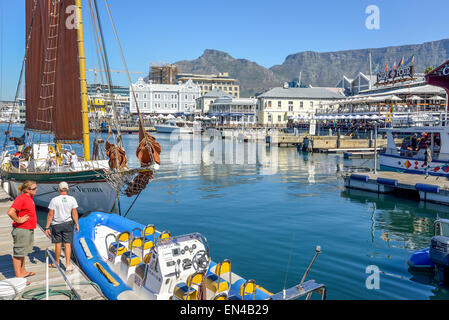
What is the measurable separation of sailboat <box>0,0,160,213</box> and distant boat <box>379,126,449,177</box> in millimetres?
23170

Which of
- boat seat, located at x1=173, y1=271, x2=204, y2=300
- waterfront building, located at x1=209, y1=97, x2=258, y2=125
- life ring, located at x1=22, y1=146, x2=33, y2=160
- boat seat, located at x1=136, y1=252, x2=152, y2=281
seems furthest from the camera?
waterfront building, located at x1=209, y1=97, x2=258, y2=125

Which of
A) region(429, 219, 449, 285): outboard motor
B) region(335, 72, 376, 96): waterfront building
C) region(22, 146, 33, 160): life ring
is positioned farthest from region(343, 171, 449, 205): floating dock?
region(335, 72, 376, 96): waterfront building

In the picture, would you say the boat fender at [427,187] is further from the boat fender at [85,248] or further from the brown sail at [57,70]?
the brown sail at [57,70]

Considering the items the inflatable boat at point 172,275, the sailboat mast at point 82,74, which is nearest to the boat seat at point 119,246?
the inflatable boat at point 172,275

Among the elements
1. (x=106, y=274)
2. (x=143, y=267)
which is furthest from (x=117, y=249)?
(x=143, y=267)

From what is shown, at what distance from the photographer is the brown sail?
62.4 ft

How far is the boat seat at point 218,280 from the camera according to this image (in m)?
8.14

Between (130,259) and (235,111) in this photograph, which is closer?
(130,259)

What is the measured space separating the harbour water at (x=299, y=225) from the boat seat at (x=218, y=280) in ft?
11.9

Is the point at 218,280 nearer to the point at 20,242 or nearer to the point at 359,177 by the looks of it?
the point at 20,242

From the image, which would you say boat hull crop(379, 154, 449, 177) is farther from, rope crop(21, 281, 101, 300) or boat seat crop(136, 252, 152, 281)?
rope crop(21, 281, 101, 300)

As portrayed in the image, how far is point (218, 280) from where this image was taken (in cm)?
806

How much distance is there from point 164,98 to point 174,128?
39.5m
